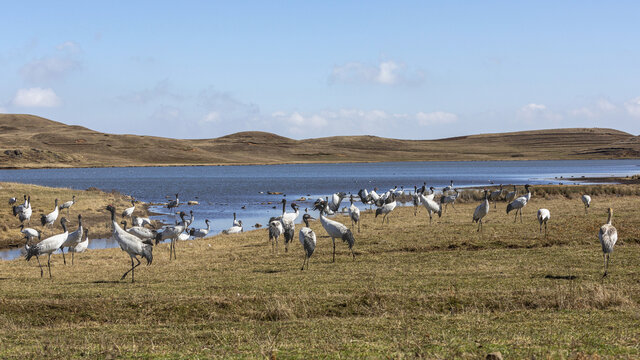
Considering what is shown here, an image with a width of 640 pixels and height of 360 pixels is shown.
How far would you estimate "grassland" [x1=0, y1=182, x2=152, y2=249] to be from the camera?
37.1 metres

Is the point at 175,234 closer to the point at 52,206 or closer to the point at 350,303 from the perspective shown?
the point at 350,303

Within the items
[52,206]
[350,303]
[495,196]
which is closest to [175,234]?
[350,303]

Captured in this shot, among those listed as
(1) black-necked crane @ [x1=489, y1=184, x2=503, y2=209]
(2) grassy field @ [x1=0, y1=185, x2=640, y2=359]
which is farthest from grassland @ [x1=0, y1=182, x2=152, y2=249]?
(1) black-necked crane @ [x1=489, y1=184, x2=503, y2=209]

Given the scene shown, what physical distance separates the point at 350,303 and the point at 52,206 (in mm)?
37602

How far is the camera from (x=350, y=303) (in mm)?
14375

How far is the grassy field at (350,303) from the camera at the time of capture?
10.4 m

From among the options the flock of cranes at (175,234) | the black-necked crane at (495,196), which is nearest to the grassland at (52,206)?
the flock of cranes at (175,234)

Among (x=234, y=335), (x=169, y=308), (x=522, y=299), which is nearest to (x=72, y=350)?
(x=234, y=335)

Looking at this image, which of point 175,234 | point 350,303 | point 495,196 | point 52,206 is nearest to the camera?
point 350,303

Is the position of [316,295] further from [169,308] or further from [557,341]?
[557,341]

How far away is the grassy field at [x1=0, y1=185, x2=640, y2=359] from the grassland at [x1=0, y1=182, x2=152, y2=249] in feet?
45.9

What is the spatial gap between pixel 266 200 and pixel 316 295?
53.2m

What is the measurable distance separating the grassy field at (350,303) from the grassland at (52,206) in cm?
1398

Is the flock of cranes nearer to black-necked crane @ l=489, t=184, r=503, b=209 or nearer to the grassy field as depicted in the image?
the grassy field
